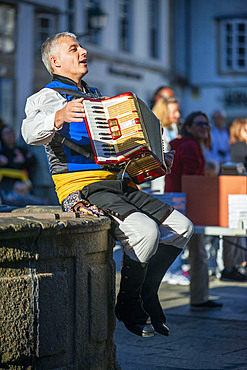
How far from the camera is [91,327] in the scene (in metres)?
4.32

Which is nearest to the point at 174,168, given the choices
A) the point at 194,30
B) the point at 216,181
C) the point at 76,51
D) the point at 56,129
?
the point at 216,181

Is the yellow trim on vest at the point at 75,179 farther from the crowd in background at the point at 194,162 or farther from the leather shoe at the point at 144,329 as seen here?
the crowd in background at the point at 194,162

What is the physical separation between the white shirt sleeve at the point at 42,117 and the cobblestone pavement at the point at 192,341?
1718 millimetres

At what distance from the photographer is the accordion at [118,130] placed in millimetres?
4543

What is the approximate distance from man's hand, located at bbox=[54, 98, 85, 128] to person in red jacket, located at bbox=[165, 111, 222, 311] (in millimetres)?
3137

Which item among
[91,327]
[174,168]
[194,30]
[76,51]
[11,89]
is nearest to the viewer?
[91,327]

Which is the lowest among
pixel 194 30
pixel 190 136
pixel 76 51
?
pixel 190 136

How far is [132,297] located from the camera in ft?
15.3

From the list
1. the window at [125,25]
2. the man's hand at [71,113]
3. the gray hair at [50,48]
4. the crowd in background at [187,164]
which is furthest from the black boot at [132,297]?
the window at [125,25]

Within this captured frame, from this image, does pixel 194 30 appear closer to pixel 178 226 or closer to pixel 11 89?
pixel 11 89

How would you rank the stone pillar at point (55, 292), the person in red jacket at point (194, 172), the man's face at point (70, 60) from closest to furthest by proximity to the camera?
the stone pillar at point (55, 292) < the man's face at point (70, 60) < the person in red jacket at point (194, 172)

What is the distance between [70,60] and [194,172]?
2.84 m

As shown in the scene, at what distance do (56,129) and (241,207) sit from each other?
2.34 m

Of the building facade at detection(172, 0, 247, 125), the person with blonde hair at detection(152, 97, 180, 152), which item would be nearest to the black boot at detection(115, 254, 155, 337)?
the person with blonde hair at detection(152, 97, 180, 152)
